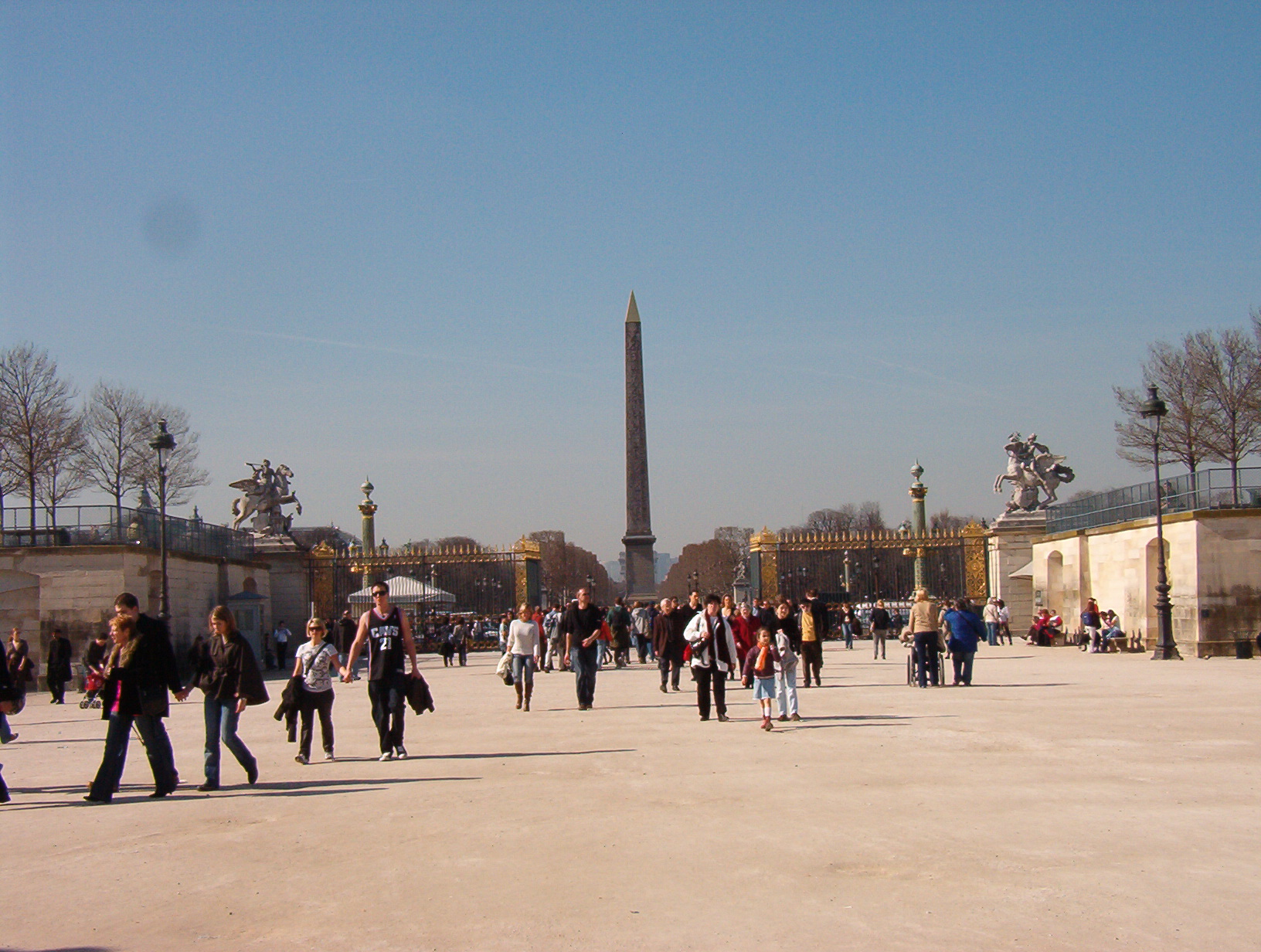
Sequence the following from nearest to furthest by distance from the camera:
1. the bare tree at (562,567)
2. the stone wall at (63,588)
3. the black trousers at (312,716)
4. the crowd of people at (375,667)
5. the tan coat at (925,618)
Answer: the crowd of people at (375,667), the black trousers at (312,716), the tan coat at (925,618), the stone wall at (63,588), the bare tree at (562,567)

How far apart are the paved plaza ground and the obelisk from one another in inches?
1213

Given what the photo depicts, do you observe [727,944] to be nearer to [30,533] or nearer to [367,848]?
[367,848]

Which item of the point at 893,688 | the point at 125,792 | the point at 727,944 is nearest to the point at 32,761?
the point at 125,792

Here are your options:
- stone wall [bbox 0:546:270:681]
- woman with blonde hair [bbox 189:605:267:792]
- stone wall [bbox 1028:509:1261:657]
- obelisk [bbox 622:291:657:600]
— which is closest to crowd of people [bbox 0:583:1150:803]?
woman with blonde hair [bbox 189:605:267:792]

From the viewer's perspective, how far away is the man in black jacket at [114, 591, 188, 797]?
9.75 metres

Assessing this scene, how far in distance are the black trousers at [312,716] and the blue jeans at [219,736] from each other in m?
1.31

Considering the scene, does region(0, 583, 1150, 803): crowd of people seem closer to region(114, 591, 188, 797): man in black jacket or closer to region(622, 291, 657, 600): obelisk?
region(114, 591, 188, 797): man in black jacket

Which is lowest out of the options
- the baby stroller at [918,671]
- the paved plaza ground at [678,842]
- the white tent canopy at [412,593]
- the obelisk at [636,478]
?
the baby stroller at [918,671]

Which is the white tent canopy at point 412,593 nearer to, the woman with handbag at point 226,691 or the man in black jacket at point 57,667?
the man in black jacket at point 57,667

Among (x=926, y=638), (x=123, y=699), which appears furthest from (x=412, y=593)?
(x=123, y=699)

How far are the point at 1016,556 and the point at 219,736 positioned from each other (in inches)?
1245

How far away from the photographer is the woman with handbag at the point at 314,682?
473 inches

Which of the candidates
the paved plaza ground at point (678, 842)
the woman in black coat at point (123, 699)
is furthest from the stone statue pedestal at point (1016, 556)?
the woman in black coat at point (123, 699)

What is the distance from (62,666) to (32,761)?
9561 mm
